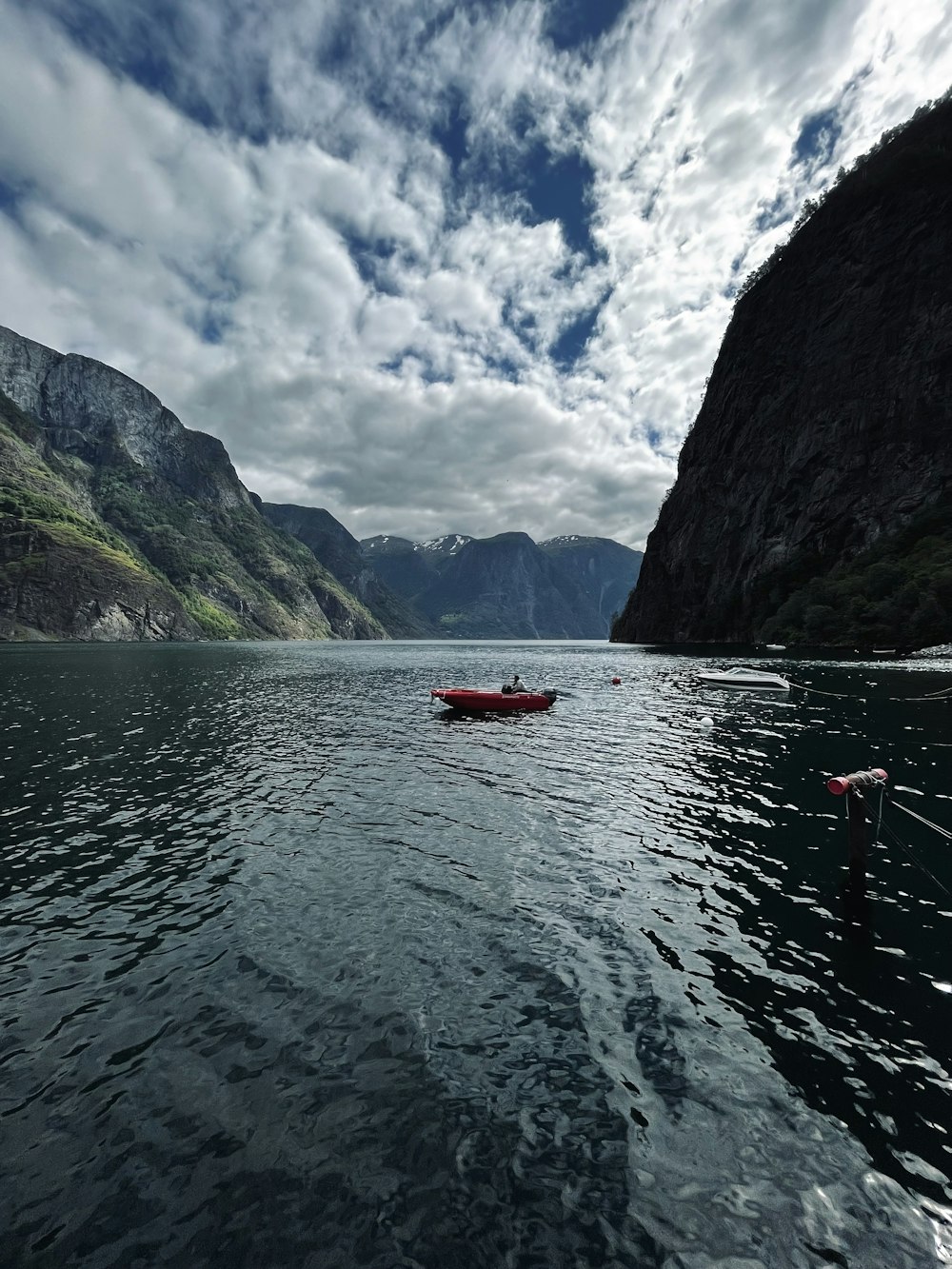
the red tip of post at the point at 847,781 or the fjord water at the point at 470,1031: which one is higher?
the red tip of post at the point at 847,781

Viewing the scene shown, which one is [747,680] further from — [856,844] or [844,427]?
[844,427]

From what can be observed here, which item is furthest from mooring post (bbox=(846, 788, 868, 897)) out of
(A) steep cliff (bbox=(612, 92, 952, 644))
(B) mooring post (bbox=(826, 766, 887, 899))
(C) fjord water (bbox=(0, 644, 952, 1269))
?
(A) steep cliff (bbox=(612, 92, 952, 644))

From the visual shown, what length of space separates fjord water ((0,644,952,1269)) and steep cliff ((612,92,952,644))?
74457 millimetres

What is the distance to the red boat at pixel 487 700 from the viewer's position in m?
37.3

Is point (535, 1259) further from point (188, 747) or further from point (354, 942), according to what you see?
point (188, 747)

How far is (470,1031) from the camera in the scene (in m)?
7.89

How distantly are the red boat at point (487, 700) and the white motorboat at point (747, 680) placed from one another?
20.0 meters

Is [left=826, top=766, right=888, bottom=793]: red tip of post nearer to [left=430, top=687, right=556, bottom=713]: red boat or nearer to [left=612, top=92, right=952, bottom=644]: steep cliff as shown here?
[left=430, top=687, right=556, bottom=713]: red boat

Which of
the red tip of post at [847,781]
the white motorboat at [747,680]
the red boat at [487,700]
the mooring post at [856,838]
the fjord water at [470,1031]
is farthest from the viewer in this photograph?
the white motorboat at [747,680]

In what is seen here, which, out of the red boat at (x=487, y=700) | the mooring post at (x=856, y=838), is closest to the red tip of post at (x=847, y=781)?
the mooring post at (x=856, y=838)

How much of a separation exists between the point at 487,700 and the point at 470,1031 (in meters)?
29.5

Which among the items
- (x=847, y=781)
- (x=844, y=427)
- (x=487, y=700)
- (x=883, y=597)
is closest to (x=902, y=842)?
(x=847, y=781)

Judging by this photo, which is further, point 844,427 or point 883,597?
point 844,427

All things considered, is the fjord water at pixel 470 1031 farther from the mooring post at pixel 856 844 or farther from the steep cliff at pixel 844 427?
the steep cliff at pixel 844 427
